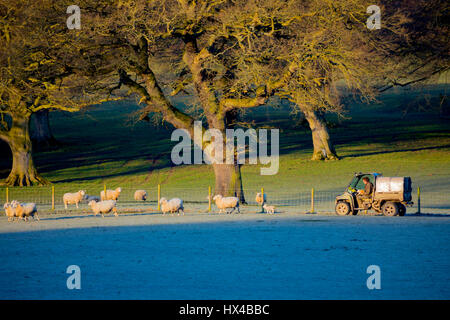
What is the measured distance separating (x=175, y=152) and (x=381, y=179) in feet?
110

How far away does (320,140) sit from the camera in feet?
173

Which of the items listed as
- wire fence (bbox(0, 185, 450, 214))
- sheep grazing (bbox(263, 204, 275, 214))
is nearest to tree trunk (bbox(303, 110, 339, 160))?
wire fence (bbox(0, 185, 450, 214))

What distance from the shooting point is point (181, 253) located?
17188 millimetres

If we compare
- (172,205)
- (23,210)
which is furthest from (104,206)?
(23,210)

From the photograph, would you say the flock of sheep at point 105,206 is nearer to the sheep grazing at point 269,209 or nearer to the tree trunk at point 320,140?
the sheep grazing at point 269,209

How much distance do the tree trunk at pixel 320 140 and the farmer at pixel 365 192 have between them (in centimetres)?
2498

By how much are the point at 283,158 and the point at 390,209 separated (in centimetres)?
2694

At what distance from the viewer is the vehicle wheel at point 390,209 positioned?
2588 cm

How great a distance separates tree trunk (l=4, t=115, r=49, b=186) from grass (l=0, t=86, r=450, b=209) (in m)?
1.86

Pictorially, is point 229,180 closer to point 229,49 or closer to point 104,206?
point 229,49

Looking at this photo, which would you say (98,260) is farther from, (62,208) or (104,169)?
(104,169)

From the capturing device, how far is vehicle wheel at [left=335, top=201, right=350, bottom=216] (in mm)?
26641

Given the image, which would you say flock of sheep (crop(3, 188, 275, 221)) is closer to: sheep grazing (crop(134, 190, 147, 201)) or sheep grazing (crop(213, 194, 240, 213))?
sheep grazing (crop(213, 194, 240, 213))

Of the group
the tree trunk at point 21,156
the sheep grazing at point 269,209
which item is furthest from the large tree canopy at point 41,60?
the sheep grazing at point 269,209
